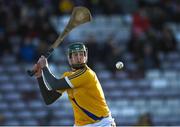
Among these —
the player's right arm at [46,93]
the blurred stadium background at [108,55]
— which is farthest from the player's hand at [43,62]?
the blurred stadium background at [108,55]

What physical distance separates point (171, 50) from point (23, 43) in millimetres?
3442

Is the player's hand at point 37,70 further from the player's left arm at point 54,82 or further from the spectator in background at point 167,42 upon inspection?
the spectator in background at point 167,42

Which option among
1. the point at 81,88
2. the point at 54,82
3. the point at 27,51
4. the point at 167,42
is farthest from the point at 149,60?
the point at 54,82

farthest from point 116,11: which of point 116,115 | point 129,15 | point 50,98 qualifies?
point 50,98

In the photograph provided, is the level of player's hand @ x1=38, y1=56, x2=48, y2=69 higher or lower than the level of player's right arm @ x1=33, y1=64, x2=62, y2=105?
higher

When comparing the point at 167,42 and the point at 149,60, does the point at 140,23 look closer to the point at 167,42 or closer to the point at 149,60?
the point at 167,42

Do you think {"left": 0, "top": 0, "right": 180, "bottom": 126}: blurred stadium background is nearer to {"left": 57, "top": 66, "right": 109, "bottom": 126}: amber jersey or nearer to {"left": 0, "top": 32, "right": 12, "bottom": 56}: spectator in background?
{"left": 0, "top": 32, "right": 12, "bottom": 56}: spectator in background

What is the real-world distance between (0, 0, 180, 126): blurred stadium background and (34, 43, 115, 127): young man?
6953 millimetres

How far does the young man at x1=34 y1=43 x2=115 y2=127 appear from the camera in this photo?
8.34 meters

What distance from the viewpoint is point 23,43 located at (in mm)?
17125

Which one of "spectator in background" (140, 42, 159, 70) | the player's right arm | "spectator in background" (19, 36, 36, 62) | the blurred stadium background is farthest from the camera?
"spectator in background" (19, 36, 36, 62)

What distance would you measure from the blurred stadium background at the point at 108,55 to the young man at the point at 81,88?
6.95 m

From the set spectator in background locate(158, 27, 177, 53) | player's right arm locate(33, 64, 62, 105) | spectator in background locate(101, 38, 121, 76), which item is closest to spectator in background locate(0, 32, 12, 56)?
spectator in background locate(101, 38, 121, 76)

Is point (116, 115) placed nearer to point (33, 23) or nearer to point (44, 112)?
point (44, 112)
